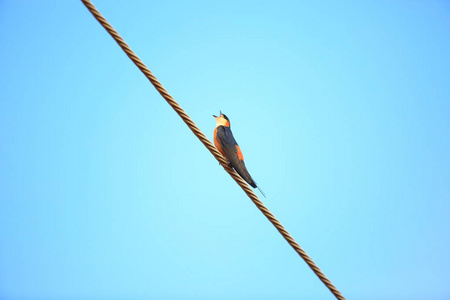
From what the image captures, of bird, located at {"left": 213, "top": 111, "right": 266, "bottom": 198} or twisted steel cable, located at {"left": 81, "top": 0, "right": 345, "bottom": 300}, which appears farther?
bird, located at {"left": 213, "top": 111, "right": 266, "bottom": 198}

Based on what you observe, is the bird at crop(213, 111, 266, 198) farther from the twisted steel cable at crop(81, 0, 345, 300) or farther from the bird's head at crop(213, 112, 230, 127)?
the twisted steel cable at crop(81, 0, 345, 300)

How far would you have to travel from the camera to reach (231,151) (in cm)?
420

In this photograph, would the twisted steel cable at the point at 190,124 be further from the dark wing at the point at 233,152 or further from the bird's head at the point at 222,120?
the bird's head at the point at 222,120

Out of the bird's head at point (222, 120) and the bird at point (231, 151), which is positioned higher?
the bird's head at point (222, 120)

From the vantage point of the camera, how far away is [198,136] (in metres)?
2.42

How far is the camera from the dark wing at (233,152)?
404 centimetres

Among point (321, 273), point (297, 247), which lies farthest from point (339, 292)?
point (297, 247)

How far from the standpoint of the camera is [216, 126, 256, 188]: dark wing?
404 centimetres

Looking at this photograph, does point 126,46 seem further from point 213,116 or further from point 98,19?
point 213,116

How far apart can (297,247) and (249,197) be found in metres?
0.40

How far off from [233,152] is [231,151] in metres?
0.03

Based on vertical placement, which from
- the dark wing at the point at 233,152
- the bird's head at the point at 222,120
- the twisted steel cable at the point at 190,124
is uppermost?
the bird's head at the point at 222,120

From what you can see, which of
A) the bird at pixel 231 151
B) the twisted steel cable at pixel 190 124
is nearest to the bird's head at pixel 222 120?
the bird at pixel 231 151

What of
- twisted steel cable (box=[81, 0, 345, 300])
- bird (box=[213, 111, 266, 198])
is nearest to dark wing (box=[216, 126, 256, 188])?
bird (box=[213, 111, 266, 198])
